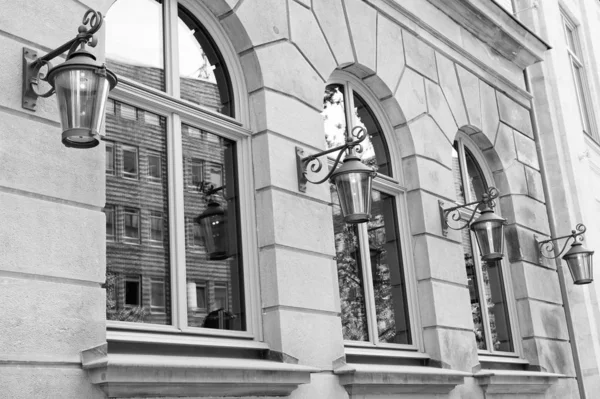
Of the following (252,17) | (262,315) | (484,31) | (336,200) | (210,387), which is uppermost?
(484,31)

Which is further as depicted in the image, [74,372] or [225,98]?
[225,98]

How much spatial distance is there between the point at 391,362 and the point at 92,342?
3775mm

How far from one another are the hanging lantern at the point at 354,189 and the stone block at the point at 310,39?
158cm

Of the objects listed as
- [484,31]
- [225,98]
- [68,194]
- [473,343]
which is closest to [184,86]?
[225,98]

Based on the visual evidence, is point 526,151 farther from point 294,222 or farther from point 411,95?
point 294,222

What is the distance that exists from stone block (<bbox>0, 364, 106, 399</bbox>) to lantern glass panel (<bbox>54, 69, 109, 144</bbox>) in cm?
135

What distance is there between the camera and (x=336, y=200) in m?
7.93

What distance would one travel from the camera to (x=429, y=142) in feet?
30.6

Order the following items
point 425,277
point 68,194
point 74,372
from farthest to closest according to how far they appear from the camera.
→ point 425,277 → point 68,194 → point 74,372

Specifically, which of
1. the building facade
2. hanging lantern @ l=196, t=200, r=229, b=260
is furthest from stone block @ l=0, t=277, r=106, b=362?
hanging lantern @ l=196, t=200, r=229, b=260

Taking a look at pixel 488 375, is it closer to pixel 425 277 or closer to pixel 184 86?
pixel 425 277

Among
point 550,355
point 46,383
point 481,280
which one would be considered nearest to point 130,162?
point 46,383

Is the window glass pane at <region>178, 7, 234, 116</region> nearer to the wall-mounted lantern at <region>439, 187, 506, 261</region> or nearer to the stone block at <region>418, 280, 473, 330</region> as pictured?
the stone block at <region>418, 280, 473, 330</region>

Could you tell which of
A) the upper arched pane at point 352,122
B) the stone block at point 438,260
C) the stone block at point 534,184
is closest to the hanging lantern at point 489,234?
the stone block at point 438,260
